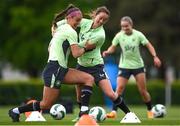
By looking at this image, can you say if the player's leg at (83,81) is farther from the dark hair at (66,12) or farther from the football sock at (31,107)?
the dark hair at (66,12)

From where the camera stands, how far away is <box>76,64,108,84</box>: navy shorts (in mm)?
16312

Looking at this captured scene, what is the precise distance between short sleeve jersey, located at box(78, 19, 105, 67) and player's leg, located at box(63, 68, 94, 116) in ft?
3.70

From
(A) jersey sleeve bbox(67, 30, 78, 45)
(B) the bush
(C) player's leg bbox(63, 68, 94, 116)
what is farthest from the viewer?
(B) the bush

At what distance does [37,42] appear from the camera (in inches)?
2042

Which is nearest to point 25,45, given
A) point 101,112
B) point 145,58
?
point 145,58

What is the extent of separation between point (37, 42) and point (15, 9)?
2.56 metres

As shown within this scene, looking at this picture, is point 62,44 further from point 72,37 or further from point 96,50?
point 96,50

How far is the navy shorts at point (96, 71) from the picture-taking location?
53.5 feet

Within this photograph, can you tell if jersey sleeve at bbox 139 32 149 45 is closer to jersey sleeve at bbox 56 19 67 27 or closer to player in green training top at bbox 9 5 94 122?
jersey sleeve at bbox 56 19 67 27

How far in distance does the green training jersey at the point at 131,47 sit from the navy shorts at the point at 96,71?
3220 millimetres

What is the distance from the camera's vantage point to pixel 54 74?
49.3 ft

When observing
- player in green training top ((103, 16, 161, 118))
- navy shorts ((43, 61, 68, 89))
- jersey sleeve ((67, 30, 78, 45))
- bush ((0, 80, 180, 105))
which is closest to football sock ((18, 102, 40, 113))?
navy shorts ((43, 61, 68, 89))

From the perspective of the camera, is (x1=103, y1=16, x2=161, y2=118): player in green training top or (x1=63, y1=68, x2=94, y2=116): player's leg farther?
(x1=103, y1=16, x2=161, y2=118): player in green training top

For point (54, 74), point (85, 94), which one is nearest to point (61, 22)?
point (54, 74)
